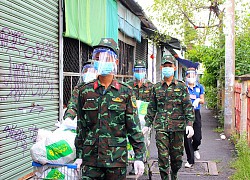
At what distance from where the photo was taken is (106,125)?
3602mm

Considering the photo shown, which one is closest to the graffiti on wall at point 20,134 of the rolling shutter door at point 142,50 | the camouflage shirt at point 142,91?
the camouflage shirt at point 142,91

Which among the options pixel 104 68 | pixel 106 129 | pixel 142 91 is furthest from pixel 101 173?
pixel 142 91

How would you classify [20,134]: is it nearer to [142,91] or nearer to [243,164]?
[142,91]

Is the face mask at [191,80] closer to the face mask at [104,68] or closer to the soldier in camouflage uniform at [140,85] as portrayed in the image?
the soldier in camouflage uniform at [140,85]

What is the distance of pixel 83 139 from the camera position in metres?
3.72

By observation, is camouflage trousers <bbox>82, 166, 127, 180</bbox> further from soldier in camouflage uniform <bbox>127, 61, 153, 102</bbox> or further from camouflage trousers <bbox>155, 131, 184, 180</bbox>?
soldier in camouflage uniform <bbox>127, 61, 153, 102</bbox>

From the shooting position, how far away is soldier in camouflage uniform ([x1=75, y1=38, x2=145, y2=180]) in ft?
11.8

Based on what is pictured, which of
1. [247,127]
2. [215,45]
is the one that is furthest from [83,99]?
[215,45]

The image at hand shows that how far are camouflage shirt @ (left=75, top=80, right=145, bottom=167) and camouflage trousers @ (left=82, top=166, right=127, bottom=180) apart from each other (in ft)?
0.19

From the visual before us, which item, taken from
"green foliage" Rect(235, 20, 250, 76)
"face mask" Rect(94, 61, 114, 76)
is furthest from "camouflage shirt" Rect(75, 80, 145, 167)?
"green foliage" Rect(235, 20, 250, 76)

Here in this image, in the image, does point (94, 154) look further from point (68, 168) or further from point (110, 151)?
point (68, 168)

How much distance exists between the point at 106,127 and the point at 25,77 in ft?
8.52

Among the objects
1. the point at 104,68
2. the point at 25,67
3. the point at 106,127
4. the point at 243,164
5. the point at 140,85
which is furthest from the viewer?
the point at 140,85

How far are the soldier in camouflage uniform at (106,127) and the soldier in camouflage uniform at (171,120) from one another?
210 cm
